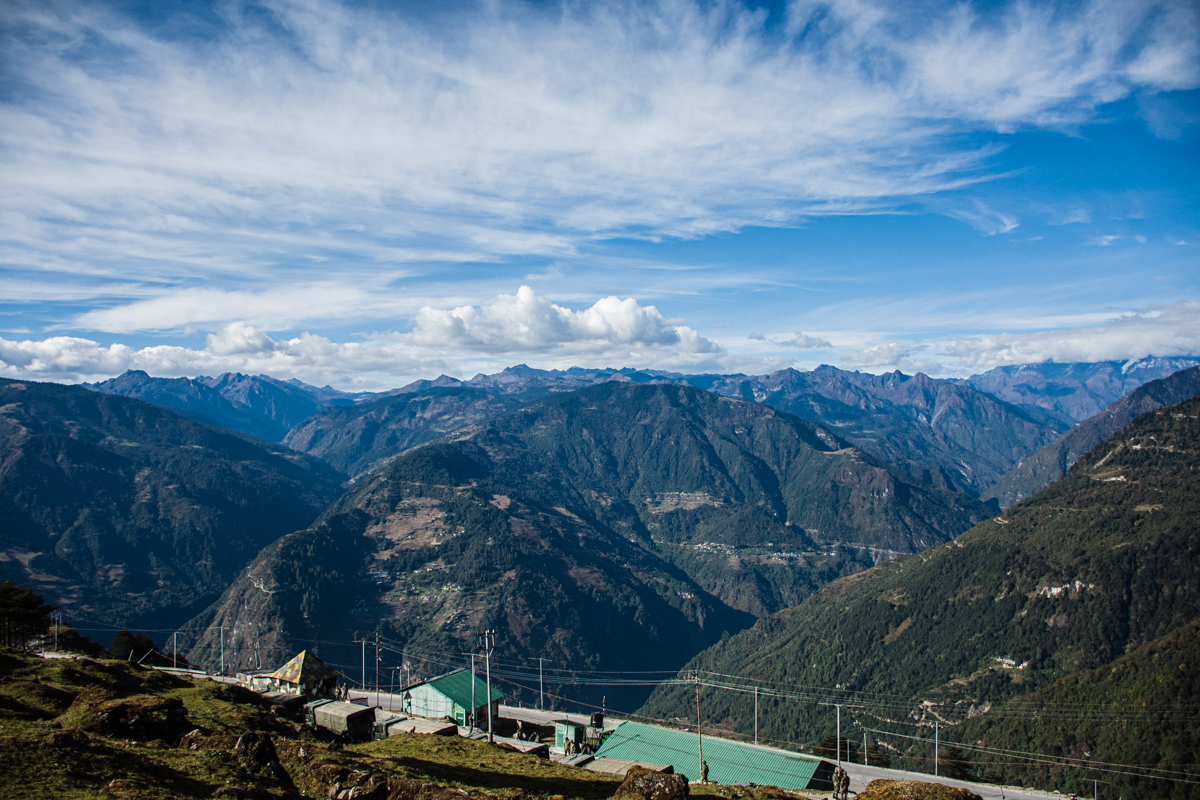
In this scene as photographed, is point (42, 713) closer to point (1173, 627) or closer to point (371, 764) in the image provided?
point (371, 764)

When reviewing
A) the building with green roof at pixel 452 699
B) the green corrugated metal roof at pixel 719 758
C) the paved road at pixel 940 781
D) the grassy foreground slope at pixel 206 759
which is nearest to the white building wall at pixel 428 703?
the building with green roof at pixel 452 699

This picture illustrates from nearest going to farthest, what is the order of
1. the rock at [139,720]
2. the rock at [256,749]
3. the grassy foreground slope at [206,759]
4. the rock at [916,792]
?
the grassy foreground slope at [206,759]
the rock at [256,749]
the rock at [916,792]
the rock at [139,720]

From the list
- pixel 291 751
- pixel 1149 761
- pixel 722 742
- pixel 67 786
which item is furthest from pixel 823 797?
pixel 1149 761

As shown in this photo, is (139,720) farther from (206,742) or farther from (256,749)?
(256,749)

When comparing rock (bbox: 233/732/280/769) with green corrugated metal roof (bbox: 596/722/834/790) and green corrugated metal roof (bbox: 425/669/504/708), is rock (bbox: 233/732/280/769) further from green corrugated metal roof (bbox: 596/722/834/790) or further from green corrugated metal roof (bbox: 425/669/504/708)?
green corrugated metal roof (bbox: 425/669/504/708)

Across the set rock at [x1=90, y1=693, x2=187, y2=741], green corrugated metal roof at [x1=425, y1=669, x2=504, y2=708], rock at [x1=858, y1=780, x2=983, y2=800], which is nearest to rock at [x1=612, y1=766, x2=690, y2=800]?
rock at [x1=858, y1=780, x2=983, y2=800]

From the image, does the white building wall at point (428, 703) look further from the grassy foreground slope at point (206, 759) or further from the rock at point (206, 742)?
the rock at point (206, 742)
